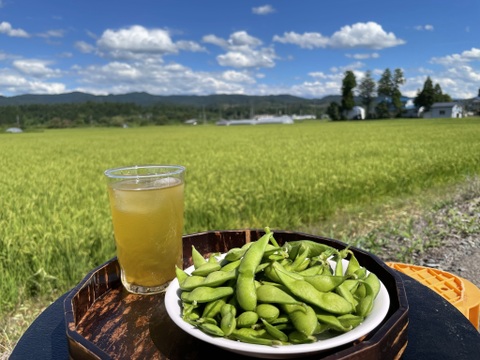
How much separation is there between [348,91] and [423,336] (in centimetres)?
8504

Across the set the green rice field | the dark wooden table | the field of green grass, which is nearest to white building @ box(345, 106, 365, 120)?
the green rice field

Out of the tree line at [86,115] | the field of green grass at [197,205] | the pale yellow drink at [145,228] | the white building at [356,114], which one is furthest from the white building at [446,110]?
the pale yellow drink at [145,228]

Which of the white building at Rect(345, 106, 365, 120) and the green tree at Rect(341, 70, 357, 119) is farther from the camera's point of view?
the white building at Rect(345, 106, 365, 120)

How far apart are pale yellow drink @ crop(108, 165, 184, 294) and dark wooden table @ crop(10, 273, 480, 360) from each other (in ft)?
0.98

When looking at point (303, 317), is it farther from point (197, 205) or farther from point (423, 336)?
point (197, 205)

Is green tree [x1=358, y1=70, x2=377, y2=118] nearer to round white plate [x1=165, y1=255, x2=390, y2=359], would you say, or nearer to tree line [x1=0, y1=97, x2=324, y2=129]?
tree line [x1=0, y1=97, x2=324, y2=129]

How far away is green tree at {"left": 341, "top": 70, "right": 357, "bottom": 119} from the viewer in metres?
80.4

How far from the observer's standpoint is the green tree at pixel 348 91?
80.4 m

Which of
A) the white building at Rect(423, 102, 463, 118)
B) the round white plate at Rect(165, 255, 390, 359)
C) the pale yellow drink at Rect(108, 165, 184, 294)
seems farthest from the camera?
the white building at Rect(423, 102, 463, 118)

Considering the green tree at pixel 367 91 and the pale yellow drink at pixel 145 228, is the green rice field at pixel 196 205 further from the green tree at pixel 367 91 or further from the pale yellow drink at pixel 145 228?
the green tree at pixel 367 91

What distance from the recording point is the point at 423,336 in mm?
1263

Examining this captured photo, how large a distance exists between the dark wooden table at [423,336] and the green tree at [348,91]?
82559mm

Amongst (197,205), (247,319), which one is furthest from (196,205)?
(247,319)

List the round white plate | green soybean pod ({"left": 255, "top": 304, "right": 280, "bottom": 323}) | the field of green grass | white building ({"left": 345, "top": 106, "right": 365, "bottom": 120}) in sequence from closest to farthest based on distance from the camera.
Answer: the round white plate → green soybean pod ({"left": 255, "top": 304, "right": 280, "bottom": 323}) → the field of green grass → white building ({"left": 345, "top": 106, "right": 365, "bottom": 120})
